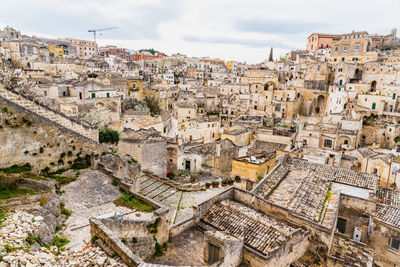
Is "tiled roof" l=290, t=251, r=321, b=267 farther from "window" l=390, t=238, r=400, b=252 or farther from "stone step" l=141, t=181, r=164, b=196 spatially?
"stone step" l=141, t=181, r=164, b=196

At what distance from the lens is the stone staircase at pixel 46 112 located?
12164 mm

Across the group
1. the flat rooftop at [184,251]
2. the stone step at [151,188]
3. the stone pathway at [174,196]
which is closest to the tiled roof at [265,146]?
the stone pathway at [174,196]

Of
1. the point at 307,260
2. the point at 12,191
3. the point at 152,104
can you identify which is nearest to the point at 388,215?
the point at 307,260

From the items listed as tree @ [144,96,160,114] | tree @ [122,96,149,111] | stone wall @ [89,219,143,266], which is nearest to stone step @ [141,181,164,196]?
stone wall @ [89,219,143,266]

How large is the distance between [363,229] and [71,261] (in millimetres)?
13338

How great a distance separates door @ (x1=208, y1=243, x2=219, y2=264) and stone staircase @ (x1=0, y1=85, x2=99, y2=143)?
390 inches

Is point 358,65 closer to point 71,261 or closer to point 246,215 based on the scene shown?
point 246,215

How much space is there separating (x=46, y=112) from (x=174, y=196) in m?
8.46

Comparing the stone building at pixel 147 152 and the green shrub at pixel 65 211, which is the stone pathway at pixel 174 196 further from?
the green shrub at pixel 65 211

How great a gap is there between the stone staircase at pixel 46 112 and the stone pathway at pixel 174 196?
4389 millimetres

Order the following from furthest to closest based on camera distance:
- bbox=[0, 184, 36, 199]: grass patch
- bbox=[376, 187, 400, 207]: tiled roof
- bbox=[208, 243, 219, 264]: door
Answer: bbox=[376, 187, 400, 207]: tiled roof < bbox=[0, 184, 36, 199]: grass patch < bbox=[208, 243, 219, 264]: door

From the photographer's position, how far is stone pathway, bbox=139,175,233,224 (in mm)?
13384

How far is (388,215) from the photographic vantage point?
12.4 meters

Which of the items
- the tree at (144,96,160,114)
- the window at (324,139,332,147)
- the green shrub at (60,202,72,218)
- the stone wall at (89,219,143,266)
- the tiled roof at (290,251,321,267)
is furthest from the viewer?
the tree at (144,96,160,114)
